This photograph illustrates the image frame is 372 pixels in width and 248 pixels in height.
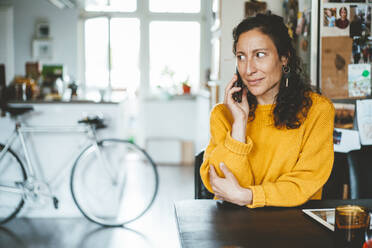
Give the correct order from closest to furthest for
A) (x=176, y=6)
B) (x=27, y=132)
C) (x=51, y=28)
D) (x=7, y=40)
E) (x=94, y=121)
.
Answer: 1. (x=94, y=121)
2. (x=27, y=132)
3. (x=176, y=6)
4. (x=7, y=40)
5. (x=51, y=28)

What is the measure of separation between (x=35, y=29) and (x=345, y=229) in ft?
22.5

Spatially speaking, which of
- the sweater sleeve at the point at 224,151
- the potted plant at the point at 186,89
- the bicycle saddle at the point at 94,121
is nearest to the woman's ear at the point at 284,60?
the sweater sleeve at the point at 224,151

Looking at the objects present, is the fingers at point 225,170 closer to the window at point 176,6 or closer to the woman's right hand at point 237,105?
the woman's right hand at point 237,105

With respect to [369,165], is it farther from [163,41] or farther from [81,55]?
[81,55]

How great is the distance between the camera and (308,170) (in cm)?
136

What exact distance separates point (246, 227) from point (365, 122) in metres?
1.32

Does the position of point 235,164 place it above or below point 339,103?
below

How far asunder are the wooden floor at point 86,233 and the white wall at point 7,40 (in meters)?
3.59

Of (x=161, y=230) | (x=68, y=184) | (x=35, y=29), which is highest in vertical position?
(x=35, y=29)

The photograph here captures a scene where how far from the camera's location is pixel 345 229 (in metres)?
0.96

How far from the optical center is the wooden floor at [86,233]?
2922mm

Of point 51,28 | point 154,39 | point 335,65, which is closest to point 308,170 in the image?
point 335,65

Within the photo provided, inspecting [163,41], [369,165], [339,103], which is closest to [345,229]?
[369,165]

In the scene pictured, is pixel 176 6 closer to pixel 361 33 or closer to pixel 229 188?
pixel 361 33
